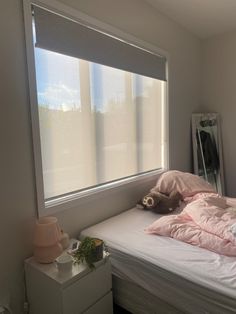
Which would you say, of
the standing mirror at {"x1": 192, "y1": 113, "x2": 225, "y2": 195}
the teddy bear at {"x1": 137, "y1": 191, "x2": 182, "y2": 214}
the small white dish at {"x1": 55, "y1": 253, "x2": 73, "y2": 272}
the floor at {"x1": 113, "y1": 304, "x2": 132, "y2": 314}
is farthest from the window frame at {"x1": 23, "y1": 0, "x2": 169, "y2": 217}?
the standing mirror at {"x1": 192, "y1": 113, "x2": 225, "y2": 195}

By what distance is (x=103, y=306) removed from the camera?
1.51 metres

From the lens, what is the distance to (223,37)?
3238 millimetres

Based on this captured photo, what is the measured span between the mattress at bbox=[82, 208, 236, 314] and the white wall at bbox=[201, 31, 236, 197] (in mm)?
2156

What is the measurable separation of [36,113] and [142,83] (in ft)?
4.39

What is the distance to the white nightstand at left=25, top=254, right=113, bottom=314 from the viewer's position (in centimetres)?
130

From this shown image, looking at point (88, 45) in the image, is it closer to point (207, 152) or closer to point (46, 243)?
point (46, 243)

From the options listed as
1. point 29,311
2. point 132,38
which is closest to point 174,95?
point 132,38

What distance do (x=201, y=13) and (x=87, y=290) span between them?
2854 mm

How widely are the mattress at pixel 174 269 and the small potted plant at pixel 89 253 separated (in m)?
0.21

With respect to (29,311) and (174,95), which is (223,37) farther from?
(29,311)

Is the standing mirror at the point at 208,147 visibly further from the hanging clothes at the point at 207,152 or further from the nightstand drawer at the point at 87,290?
the nightstand drawer at the point at 87,290

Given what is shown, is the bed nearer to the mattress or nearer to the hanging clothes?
the mattress

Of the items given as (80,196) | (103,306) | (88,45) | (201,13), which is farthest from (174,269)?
(201,13)

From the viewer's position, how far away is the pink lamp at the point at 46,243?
1.46 m
